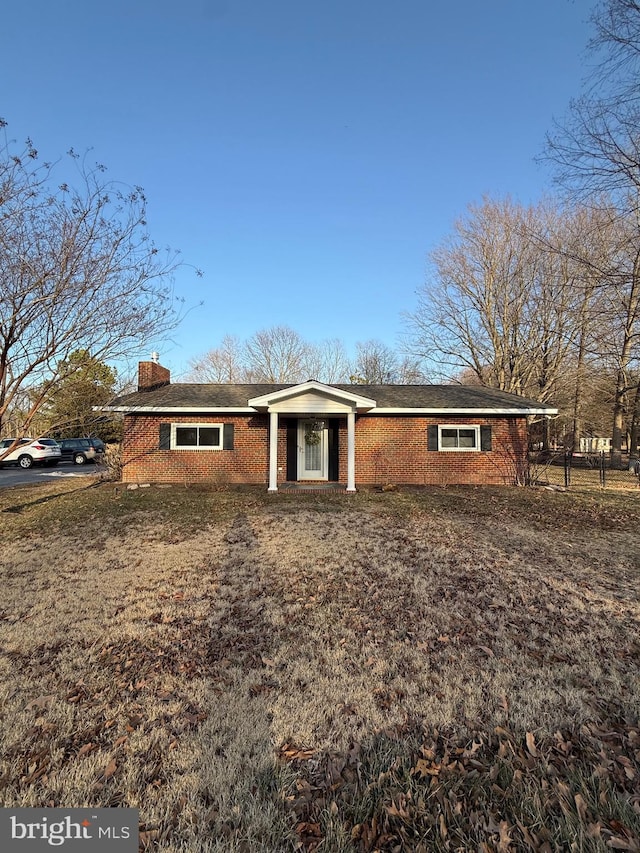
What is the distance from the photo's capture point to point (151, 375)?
47.9ft

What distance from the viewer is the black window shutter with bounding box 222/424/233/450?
13288 mm

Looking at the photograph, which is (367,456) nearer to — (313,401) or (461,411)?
(313,401)

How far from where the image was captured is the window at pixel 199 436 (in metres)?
13.3

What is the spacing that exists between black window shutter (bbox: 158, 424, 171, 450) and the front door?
4.08 m

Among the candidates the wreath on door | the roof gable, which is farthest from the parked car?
the roof gable

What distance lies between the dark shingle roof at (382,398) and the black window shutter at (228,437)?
0.75m

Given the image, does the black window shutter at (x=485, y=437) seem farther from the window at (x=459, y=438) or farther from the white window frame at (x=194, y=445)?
the white window frame at (x=194, y=445)

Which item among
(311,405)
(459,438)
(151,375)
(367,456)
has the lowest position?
(367,456)

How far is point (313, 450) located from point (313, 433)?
1.86 ft

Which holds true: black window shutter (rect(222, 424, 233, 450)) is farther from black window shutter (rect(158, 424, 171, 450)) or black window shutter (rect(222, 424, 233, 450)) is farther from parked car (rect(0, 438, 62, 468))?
parked car (rect(0, 438, 62, 468))

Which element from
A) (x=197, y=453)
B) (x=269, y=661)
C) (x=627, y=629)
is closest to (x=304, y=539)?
(x=269, y=661)

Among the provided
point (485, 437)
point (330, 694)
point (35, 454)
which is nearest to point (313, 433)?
point (485, 437)

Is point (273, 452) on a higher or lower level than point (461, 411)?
lower

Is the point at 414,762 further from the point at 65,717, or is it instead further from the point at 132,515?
the point at 132,515
